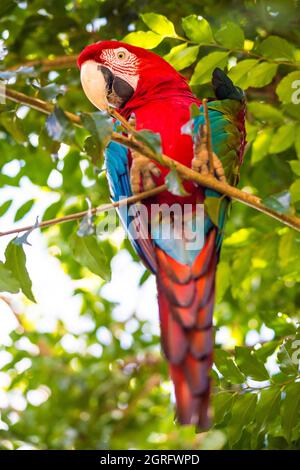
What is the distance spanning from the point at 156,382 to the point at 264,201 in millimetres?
2279

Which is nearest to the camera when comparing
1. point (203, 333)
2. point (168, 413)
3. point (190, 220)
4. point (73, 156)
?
point (203, 333)

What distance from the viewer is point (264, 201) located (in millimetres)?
1021

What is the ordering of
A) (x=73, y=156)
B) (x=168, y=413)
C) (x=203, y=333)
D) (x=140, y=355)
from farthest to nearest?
(x=140, y=355) → (x=168, y=413) → (x=73, y=156) → (x=203, y=333)

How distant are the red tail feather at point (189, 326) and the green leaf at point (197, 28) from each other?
1.95 feet

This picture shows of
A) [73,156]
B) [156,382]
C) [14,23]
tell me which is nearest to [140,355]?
[156,382]

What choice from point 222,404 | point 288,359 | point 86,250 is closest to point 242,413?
point 222,404

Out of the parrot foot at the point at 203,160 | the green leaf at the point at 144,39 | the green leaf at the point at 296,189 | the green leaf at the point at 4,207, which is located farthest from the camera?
the green leaf at the point at 4,207

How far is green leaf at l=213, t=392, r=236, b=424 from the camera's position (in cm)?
140

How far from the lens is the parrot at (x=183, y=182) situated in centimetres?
94

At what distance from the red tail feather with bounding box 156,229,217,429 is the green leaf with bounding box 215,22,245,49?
1.89ft

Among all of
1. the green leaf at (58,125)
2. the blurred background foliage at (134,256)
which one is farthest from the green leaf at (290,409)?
the green leaf at (58,125)

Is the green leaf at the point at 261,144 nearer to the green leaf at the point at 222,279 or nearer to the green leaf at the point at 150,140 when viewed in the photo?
the green leaf at the point at 222,279

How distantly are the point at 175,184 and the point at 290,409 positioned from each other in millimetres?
623

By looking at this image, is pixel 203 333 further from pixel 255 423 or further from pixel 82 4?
pixel 82 4
